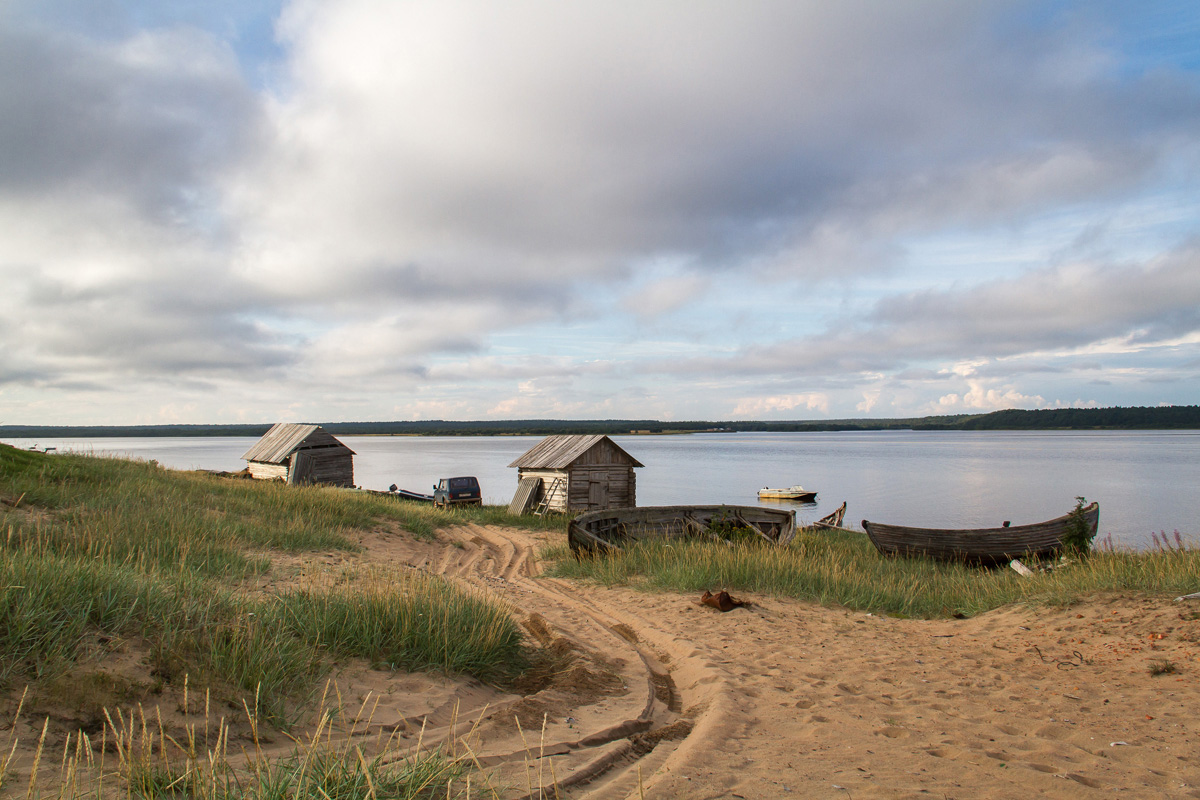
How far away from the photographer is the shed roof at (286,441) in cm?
3250

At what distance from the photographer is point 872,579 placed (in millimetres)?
12250

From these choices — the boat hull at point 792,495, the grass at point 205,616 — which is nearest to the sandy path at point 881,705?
the grass at point 205,616

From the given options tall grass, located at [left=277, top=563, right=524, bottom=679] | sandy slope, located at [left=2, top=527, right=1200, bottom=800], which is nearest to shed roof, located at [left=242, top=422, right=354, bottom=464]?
sandy slope, located at [left=2, top=527, right=1200, bottom=800]

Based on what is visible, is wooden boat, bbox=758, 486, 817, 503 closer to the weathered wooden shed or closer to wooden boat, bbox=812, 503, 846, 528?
wooden boat, bbox=812, 503, 846, 528

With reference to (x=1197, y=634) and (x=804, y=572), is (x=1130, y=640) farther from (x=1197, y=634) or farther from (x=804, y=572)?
(x=804, y=572)

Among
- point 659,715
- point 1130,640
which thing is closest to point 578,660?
point 659,715

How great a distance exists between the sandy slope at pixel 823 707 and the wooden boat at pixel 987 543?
8543 millimetres

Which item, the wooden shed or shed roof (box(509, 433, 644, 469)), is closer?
the wooden shed

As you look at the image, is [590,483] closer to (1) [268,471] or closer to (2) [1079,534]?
(2) [1079,534]

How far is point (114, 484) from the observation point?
13242 millimetres

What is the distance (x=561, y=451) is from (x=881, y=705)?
2133cm

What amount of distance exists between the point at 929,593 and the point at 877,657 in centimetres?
462

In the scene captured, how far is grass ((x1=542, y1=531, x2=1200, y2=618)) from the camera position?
30.5ft

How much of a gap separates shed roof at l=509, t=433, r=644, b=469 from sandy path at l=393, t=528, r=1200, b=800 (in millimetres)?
15784
